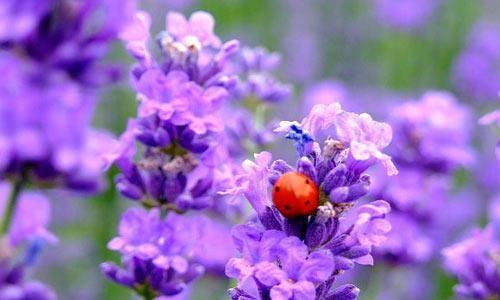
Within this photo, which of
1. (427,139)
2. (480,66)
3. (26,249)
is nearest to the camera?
(26,249)

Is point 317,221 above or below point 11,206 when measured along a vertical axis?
below

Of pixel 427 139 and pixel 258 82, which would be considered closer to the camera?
pixel 258 82

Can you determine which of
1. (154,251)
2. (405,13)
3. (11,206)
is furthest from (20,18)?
(405,13)

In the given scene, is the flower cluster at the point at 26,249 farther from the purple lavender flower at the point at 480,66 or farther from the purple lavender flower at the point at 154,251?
the purple lavender flower at the point at 480,66

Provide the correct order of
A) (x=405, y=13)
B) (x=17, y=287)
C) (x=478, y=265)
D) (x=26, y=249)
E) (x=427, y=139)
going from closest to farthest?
(x=17, y=287) → (x=26, y=249) → (x=478, y=265) → (x=427, y=139) → (x=405, y=13)

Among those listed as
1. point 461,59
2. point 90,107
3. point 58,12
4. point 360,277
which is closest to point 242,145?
point 90,107

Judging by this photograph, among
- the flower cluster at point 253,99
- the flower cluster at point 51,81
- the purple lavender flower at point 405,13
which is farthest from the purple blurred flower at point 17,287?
the purple lavender flower at point 405,13

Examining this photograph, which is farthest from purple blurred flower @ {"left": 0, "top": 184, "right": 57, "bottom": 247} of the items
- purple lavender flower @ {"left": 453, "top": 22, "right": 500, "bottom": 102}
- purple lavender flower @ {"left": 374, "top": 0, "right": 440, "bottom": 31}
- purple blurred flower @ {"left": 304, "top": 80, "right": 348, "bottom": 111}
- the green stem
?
purple lavender flower @ {"left": 374, "top": 0, "right": 440, "bottom": 31}

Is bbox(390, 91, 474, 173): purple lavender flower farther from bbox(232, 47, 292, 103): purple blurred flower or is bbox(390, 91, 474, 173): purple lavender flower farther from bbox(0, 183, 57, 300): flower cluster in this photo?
bbox(0, 183, 57, 300): flower cluster

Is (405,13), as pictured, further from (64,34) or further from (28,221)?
(64,34)
